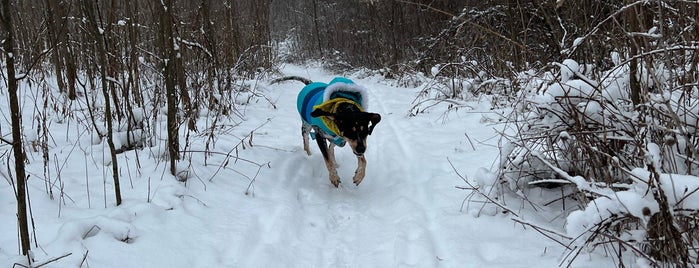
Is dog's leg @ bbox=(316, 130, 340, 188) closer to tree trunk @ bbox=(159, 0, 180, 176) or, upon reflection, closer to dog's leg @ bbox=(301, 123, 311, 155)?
dog's leg @ bbox=(301, 123, 311, 155)

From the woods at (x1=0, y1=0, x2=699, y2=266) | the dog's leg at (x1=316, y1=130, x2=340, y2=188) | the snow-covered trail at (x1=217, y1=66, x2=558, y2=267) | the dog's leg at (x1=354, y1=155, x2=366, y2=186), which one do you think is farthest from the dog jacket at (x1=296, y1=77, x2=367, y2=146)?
the woods at (x1=0, y1=0, x2=699, y2=266)

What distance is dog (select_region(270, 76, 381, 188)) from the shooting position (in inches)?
160

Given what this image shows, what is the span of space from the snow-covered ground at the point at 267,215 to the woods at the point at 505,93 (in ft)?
0.35

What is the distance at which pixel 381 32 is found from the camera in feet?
45.8

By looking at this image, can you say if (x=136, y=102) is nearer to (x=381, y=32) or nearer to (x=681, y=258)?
(x=681, y=258)

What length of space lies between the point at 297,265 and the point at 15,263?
1315mm

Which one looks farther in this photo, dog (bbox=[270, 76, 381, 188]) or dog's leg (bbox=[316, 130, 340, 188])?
dog's leg (bbox=[316, 130, 340, 188])

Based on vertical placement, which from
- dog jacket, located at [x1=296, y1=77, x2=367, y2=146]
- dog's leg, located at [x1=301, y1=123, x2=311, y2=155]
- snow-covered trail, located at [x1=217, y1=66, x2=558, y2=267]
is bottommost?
snow-covered trail, located at [x1=217, y1=66, x2=558, y2=267]

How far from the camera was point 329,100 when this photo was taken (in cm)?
436

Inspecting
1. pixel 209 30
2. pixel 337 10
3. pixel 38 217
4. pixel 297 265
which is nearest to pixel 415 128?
pixel 209 30

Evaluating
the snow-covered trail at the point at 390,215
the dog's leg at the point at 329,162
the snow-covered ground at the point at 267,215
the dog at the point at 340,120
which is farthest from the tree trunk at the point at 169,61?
the dog's leg at the point at 329,162

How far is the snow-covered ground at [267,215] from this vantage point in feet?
7.91

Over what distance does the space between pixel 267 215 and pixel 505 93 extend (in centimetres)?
411

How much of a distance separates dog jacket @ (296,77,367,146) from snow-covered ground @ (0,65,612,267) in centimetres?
48
